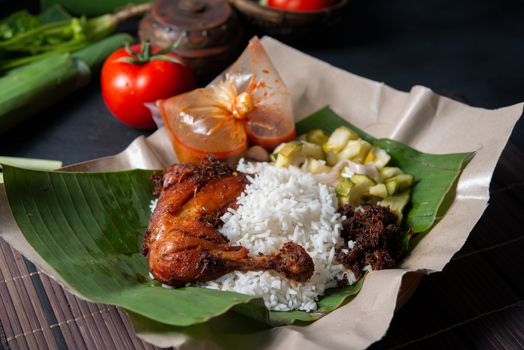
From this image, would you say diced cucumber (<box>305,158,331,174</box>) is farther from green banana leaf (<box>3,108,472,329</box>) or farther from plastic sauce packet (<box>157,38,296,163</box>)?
green banana leaf (<box>3,108,472,329</box>)

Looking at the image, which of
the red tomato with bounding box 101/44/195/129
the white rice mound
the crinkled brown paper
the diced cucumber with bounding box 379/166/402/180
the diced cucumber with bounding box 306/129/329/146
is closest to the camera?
the crinkled brown paper

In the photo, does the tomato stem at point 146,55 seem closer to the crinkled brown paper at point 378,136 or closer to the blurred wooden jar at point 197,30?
the blurred wooden jar at point 197,30

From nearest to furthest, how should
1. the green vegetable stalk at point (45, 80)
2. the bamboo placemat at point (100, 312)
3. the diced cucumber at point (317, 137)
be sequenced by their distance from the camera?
1. the bamboo placemat at point (100, 312)
2. the diced cucumber at point (317, 137)
3. the green vegetable stalk at point (45, 80)

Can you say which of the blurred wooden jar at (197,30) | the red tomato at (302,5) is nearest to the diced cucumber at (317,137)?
the blurred wooden jar at (197,30)

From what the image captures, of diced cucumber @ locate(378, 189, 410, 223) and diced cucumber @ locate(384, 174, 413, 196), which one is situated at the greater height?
diced cucumber @ locate(384, 174, 413, 196)

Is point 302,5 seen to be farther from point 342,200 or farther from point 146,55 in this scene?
point 342,200

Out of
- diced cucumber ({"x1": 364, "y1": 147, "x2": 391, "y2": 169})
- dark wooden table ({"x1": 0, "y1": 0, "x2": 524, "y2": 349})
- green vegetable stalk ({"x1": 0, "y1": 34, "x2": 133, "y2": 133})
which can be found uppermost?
diced cucumber ({"x1": 364, "y1": 147, "x2": 391, "y2": 169})

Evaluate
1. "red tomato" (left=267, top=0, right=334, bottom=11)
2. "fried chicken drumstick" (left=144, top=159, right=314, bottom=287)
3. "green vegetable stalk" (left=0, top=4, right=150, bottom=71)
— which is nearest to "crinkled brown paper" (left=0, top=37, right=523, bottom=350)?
"fried chicken drumstick" (left=144, top=159, right=314, bottom=287)
